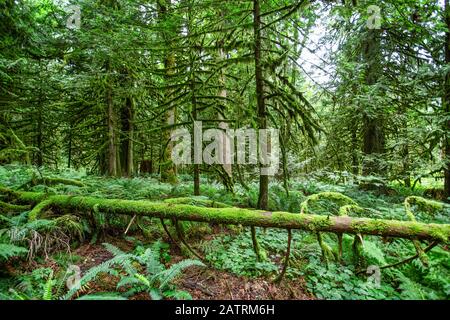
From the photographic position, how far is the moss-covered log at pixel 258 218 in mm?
3178

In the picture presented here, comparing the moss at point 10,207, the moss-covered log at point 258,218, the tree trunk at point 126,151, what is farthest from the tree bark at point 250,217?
the tree trunk at point 126,151

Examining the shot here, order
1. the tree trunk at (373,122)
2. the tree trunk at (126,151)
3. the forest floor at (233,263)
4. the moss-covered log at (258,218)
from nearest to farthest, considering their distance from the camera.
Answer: the moss-covered log at (258,218) → the forest floor at (233,263) → the tree trunk at (373,122) → the tree trunk at (126,151)

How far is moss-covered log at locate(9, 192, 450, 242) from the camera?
10.4ft

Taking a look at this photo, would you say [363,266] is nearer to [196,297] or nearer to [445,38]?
[196,297]

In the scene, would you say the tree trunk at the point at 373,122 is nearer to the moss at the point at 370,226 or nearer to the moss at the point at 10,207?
the moss at the point at 370,226

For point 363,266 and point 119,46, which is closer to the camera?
point 363,266

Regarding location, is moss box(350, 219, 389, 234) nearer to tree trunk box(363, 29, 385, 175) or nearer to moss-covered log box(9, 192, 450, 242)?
moss-covered log box(9, 192, 450, 242)

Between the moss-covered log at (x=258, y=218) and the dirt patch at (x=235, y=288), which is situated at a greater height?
the moss-covered log at (x=258, y=218)

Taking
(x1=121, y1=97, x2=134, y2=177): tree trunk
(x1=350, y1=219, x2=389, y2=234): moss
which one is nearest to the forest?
(x1=350, y1=219, x2=389, y2=234): moss

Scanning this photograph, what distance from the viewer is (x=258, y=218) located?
3.67m

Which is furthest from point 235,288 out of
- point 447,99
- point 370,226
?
point 447,99
